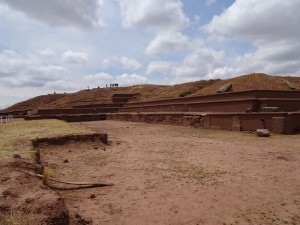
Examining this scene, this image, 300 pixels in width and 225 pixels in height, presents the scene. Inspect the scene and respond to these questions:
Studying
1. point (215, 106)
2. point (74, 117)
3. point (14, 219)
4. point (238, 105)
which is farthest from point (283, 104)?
point (74, 117)

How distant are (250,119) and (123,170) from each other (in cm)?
845

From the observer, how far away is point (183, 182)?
6.04 meters

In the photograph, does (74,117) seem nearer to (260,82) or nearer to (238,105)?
(260,82)

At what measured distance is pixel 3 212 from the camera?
3510 millimetres

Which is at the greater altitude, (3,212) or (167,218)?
(3,212)

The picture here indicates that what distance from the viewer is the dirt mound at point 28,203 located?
3.43 metres

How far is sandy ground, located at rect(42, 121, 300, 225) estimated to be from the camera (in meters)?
4.45

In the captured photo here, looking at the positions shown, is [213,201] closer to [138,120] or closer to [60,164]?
[60,164]

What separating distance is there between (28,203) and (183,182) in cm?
312

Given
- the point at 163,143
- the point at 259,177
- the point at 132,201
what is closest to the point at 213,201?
the point at 132,201

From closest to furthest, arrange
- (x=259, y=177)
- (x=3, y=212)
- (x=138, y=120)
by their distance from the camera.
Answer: (x=3, y=212)
(x=259, y=177)
(x=138, y=120)

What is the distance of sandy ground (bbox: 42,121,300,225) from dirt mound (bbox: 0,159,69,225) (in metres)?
0.49

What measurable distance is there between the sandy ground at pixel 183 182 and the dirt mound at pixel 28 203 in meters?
0.49

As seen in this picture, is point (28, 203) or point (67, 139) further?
point (67, 139)
